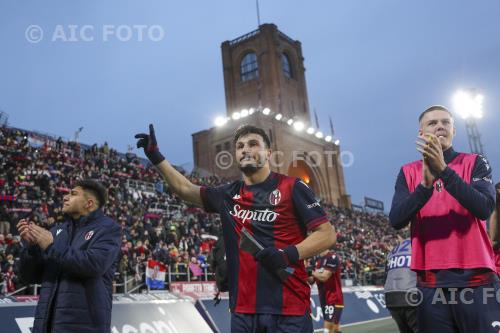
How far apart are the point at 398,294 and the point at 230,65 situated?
57.5 metres

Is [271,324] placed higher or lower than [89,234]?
lower

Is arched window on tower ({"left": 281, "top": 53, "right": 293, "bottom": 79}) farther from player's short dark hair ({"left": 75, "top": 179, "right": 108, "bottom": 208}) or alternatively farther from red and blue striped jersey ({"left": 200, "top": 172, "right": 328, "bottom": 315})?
red and blue striped jersey ({"left": 200, "top": 172, "right": 328, "bottom": 315})

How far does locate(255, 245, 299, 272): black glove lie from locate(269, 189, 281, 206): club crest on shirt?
506 millimetres

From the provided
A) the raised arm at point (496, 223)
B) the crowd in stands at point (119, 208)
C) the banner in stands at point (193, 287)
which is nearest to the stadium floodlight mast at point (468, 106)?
the crowd in stands at point (119, 208)

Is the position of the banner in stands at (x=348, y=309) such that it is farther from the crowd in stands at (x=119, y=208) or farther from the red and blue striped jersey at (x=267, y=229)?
the red and blue striped jersey at (x=267, y=229)

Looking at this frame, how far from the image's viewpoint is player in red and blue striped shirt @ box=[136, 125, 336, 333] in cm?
321

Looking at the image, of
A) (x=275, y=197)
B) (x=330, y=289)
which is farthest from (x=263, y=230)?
(x=330, y=289)

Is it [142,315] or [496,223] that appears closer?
[496,223]

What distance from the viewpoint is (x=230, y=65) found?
60.5 m

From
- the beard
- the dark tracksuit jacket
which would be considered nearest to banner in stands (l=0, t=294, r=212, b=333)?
the dark tracksuit jacket

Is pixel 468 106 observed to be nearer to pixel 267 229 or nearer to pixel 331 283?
pixel 331 283

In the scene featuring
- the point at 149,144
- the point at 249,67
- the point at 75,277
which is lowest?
the point at 75,277

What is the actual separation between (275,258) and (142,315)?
6.39 metres

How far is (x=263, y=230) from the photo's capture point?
3.47 meters
